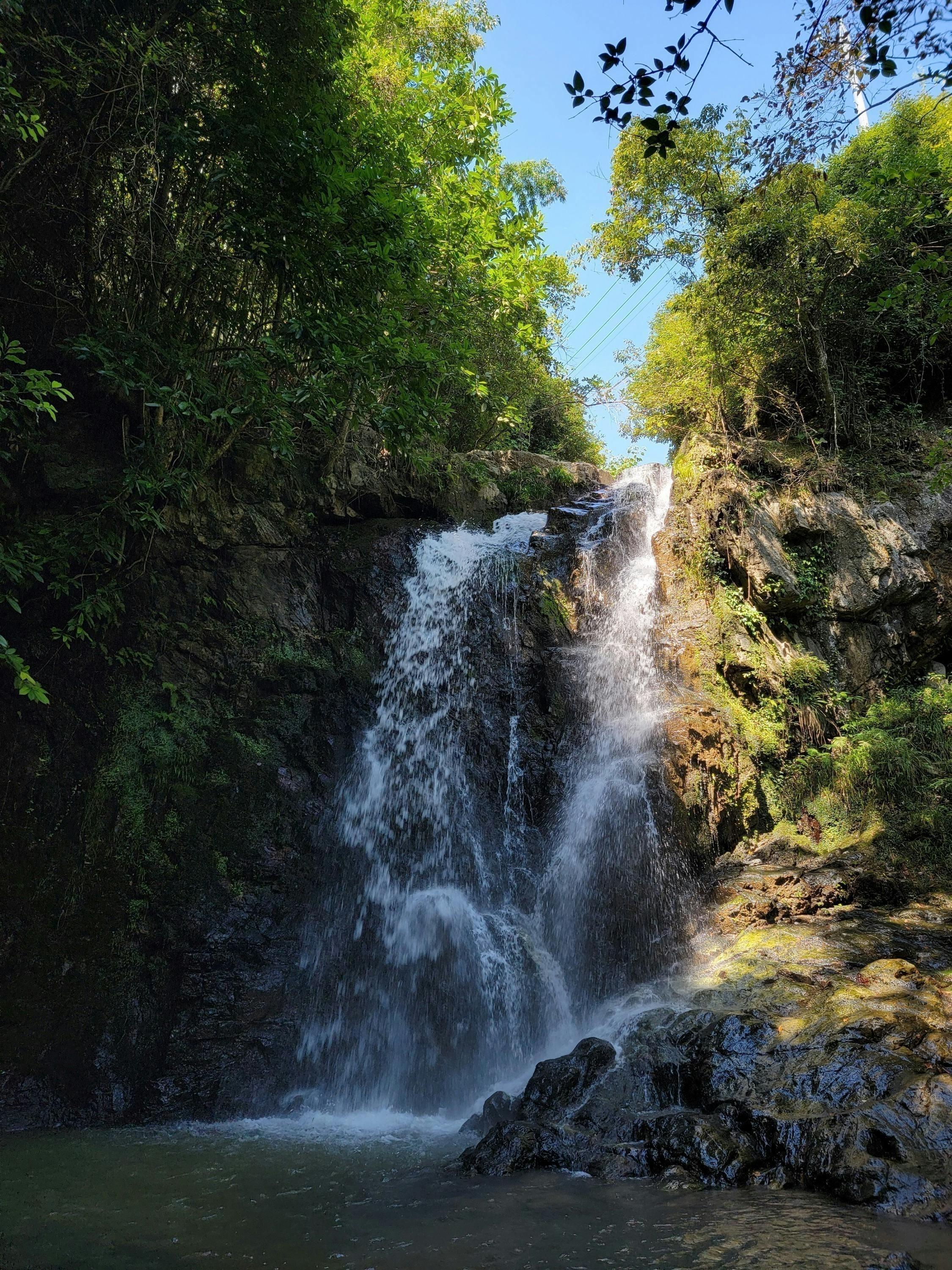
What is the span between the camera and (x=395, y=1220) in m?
3.86

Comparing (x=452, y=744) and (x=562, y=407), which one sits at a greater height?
(x=562, y=407)

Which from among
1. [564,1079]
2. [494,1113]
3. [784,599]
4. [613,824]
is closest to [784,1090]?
[564,1079]

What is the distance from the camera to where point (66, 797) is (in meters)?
7.49

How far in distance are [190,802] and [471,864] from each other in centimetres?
324

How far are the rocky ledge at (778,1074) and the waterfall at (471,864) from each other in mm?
997

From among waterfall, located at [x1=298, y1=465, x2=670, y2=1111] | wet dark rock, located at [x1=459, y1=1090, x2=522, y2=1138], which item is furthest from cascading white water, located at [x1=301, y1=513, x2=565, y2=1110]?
wet dark rock, located at [x1=459, y1=1090, x2=522, y2=1138]

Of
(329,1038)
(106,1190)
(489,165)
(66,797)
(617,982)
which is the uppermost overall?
(489,165)

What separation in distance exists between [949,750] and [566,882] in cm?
503

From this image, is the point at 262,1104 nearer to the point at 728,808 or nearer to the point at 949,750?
the point at 728,808

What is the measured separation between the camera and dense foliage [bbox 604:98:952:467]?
11000mm

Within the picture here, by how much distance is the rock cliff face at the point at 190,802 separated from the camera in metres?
6.66

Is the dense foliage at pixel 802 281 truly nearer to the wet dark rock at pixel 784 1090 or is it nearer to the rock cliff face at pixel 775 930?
the rock cliff face at pixel 775 930

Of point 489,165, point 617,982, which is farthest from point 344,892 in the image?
point 489,165

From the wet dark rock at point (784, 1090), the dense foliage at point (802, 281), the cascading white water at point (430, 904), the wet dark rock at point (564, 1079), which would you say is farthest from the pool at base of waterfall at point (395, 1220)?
the dense foliage at point (802, 281)
